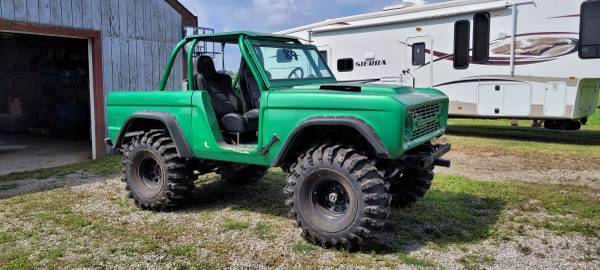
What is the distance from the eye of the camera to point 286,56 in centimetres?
555

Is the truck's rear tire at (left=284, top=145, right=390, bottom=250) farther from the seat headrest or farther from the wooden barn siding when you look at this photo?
the wooden barn siding

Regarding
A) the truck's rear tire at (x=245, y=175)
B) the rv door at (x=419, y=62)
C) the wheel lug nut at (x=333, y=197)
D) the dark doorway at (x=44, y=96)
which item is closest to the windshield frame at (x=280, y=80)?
the wheel lug nut at (x=333, y=197)

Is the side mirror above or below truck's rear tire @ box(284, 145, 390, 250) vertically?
above

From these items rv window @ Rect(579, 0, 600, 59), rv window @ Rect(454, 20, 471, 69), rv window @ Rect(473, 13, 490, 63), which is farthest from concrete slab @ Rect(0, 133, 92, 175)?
rv window @ Rect(579, 0, 600, 59)

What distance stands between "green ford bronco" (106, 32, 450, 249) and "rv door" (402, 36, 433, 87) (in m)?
6.41

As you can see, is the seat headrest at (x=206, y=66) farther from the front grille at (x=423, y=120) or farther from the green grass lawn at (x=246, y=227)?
the front grille at (x=423, y=120)

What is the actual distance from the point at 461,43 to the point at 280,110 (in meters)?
7.81

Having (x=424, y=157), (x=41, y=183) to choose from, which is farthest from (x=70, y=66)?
(x=424, y=157)

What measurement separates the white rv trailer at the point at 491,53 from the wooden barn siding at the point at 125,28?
182 inches

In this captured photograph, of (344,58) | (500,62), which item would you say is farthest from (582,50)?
(344,58)

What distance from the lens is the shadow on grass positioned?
11.0 m

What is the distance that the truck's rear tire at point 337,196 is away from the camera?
4145 millimetres

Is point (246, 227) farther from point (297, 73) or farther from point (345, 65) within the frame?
point (345, 65)

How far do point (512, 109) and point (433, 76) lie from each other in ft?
6.33
